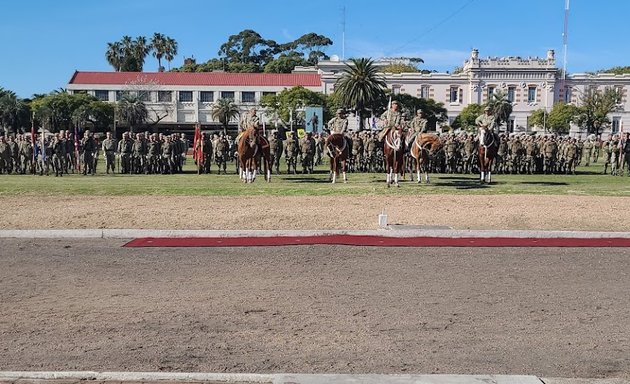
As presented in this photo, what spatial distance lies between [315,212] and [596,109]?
99526mm

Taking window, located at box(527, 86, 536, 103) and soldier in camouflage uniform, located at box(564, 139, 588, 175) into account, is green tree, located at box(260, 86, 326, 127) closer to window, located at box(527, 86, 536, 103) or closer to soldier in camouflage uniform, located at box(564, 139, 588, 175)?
window, located at box(527, 86, 536, 103)

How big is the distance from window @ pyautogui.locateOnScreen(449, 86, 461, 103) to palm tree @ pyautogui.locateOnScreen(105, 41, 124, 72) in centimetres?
6625

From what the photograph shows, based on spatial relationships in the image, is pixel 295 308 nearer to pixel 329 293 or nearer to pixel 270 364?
pixel 329 293

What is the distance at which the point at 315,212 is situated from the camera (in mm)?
14969

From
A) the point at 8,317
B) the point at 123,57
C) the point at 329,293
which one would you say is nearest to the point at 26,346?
the point at 8,317

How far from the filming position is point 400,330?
21.2 ft

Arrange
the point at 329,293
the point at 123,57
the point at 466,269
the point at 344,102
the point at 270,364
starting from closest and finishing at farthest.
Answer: the point at 270,364 < the point at 329,293 < the point at 466,269 < the point at 344,102 < the point at 123,57

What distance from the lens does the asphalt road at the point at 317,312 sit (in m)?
5.64

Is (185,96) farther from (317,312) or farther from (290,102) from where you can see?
(317,312)

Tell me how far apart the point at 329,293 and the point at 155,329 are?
239 centimetres

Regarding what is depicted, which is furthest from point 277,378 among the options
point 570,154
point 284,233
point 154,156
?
point 570,154

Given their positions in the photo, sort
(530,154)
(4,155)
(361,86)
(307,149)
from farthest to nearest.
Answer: (361,86)
(530,154)
(4,155)
(307,149)

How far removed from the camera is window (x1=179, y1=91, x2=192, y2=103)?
9962 centimetres

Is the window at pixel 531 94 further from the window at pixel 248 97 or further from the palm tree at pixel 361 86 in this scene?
the window at pixel 248 97
